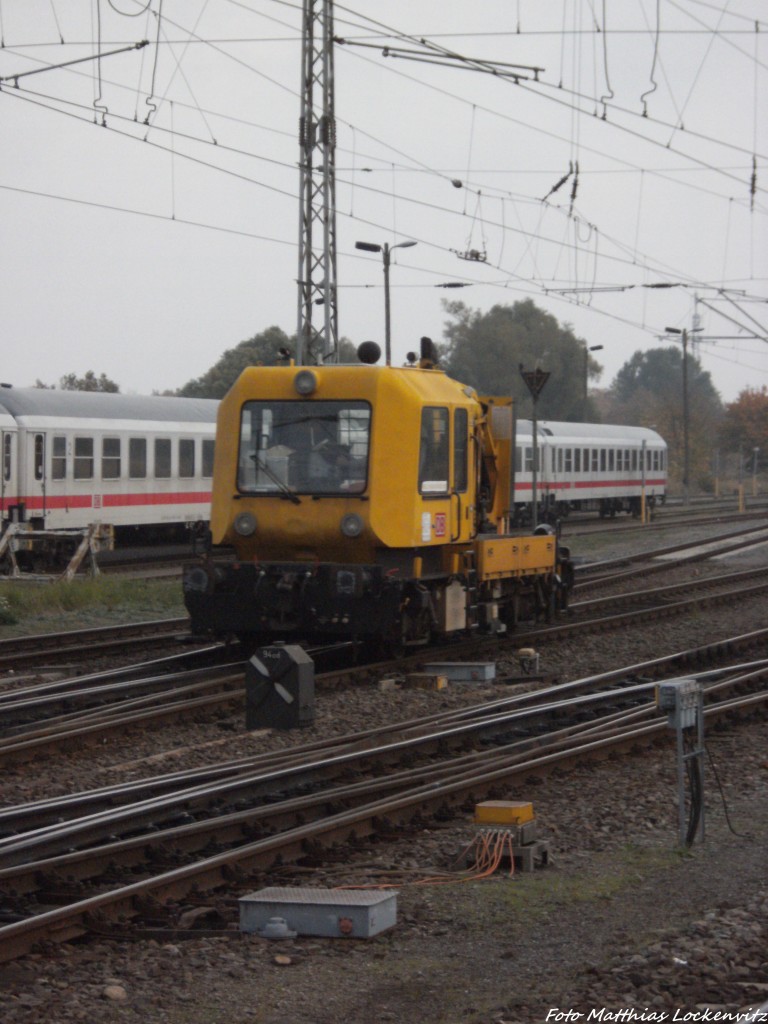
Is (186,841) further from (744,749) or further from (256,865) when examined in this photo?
(744,749)

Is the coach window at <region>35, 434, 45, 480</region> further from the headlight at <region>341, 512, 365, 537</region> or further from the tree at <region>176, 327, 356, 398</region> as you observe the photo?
the tree at <region>176, 327, 356, 398</region>

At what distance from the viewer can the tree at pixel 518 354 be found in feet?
316

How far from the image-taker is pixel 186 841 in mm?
7824

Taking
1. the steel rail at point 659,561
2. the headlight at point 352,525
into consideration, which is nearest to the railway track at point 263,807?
the headlight at point 352,525

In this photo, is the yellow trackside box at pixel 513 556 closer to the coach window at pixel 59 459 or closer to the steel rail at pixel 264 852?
the steel rail at pixel 264 852

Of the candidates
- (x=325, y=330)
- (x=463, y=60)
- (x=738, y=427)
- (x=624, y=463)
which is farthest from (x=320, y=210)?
(x=738, y=427)

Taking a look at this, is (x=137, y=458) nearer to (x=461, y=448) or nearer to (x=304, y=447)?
(x=461, y=448)

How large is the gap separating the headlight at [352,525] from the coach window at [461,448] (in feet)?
5.54

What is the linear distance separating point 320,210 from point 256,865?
17.3 meters

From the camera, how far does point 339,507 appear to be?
14.2 metres

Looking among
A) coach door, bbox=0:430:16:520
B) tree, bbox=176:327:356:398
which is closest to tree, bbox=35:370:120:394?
tree, bbox=176:327:356:398

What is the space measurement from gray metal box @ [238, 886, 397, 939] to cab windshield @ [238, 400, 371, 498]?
7.79 metres

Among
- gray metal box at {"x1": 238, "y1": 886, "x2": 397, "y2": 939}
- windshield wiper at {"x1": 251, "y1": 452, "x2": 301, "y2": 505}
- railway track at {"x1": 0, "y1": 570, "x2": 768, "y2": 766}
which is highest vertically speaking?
windshield wiper at {"x1": 251, "y1": 452, "x2": 301, "y2": 505}

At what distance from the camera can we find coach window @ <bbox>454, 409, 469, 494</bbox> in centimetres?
1532
